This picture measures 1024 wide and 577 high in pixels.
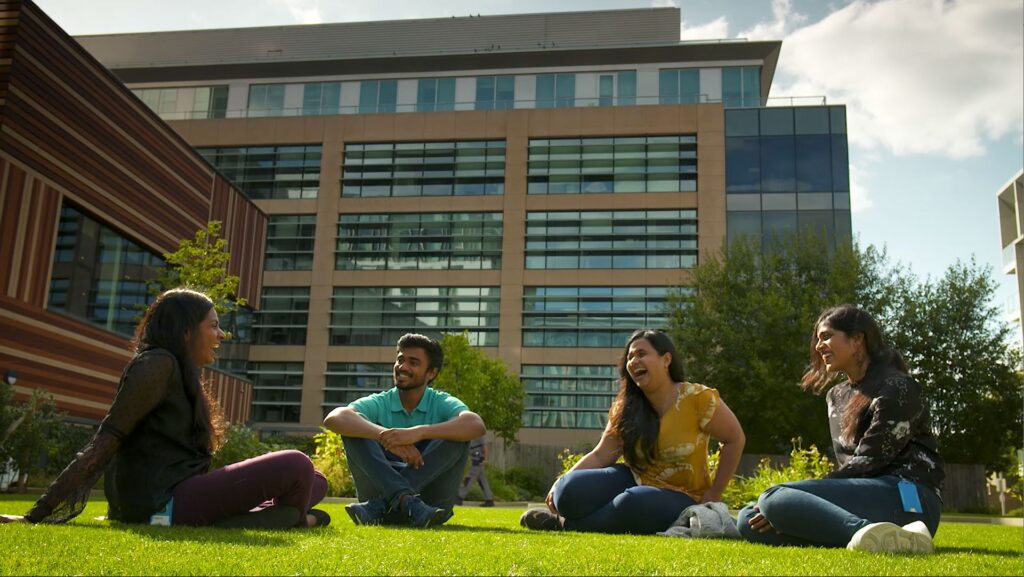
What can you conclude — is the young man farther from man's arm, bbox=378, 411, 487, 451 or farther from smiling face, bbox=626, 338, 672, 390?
smiling face, bbox=626, 338, 672, 390

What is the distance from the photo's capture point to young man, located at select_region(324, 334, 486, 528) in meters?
5.37

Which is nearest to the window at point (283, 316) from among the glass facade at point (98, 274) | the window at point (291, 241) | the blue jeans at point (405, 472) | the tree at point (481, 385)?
the window at point (291, 241)

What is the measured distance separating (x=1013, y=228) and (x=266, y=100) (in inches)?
1363

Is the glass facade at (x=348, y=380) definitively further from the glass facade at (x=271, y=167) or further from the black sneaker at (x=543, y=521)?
the black sneaker at (x=543, y=521)

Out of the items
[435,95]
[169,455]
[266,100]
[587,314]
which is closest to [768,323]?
[587,314]

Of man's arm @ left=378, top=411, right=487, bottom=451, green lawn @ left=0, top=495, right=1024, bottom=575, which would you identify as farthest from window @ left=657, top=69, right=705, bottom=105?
green lawn @ left=0, top=495, right=1024, bottom=575

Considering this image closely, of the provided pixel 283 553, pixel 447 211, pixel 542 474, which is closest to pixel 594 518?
pixel 283 553

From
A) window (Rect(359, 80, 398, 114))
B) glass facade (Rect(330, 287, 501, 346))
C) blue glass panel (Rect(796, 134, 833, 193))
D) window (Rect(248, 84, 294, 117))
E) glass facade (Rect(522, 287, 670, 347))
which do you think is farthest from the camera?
window (Rect(248, 84, 294, 117))

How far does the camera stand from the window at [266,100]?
42.2 metres

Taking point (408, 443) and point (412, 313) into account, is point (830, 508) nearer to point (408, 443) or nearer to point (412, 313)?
point (408, 443)

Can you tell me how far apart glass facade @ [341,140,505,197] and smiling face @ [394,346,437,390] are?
33.8m

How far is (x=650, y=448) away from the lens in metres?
5.50

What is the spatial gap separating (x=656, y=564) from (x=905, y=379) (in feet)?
6.98

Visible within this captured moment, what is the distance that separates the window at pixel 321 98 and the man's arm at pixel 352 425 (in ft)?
126
